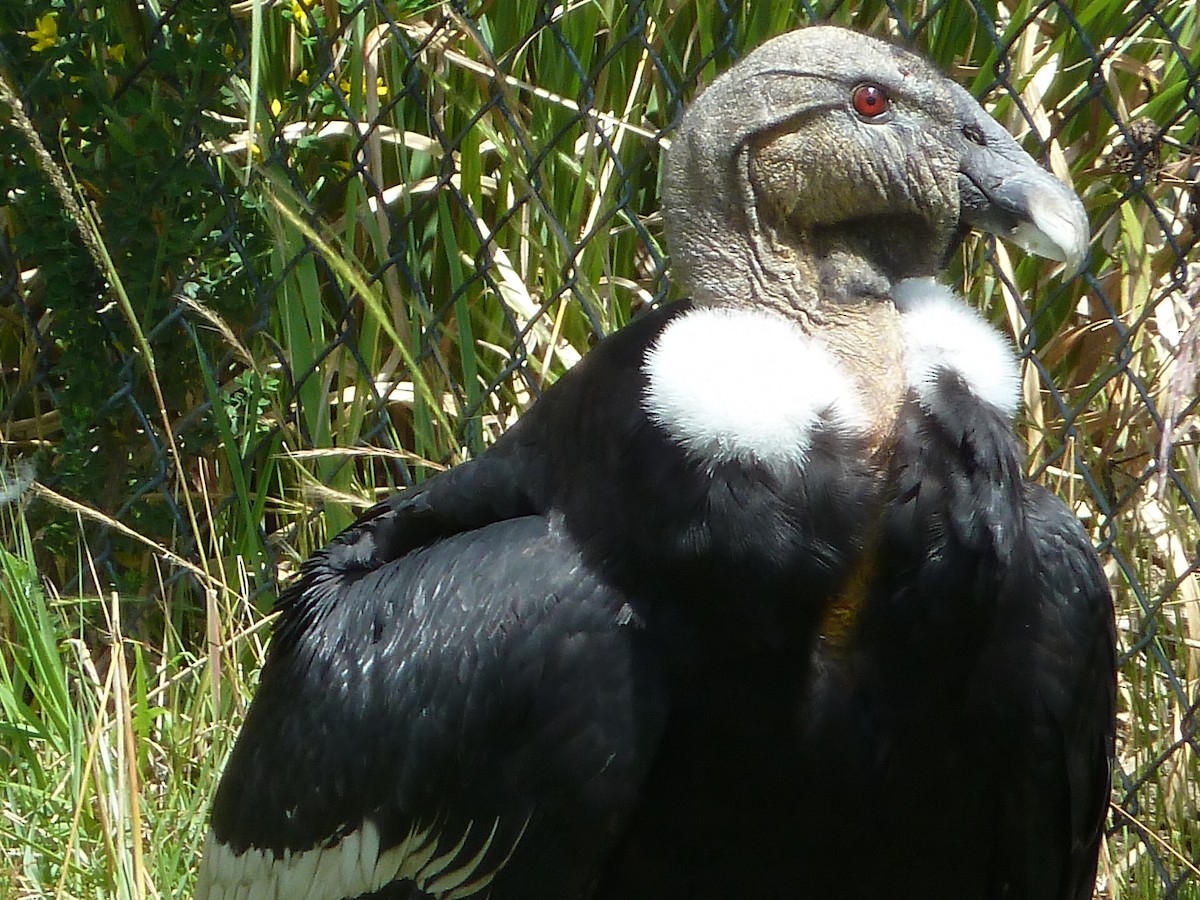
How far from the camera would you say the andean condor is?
208cm

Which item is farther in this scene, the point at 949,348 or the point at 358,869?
the point at 358,869

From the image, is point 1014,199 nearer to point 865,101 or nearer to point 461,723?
point 865,101

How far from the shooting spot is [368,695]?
229cm

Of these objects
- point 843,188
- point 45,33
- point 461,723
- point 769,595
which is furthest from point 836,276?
point 45,33

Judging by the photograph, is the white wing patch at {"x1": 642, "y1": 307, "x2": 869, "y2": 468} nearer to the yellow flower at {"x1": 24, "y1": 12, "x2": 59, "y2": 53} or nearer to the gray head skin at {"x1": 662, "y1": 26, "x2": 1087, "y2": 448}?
the gray head skin at {"x1": 662, "y1": 26, "x2": 1087, "y2": 448}

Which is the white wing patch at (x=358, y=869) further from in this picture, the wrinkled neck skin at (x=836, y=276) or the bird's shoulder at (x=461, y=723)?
the wrinkled neck skin at (x=836, y=276)

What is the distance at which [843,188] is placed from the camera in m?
2.20

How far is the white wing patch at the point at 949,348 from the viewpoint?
2143 mm

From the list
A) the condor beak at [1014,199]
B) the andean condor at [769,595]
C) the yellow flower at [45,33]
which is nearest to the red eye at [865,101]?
the andean condor at [769,595]

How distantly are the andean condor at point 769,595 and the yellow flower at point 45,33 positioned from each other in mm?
2277

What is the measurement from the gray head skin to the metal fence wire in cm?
113

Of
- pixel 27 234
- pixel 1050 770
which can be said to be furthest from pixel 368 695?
pixel 27 234

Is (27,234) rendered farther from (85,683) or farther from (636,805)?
(636,805)

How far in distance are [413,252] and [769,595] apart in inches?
84.9
